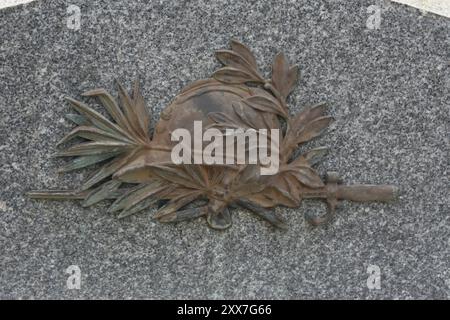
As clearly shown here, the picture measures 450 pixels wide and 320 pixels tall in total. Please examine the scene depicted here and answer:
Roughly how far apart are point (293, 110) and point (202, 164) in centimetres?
24

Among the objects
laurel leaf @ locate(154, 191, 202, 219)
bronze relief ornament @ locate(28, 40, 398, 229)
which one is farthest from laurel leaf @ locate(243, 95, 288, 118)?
laurel leaf @ locate(154, 191, 202, 219)

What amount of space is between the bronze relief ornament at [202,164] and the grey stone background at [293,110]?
0.03 m

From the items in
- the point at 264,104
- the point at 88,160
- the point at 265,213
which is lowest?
the point at 265,213

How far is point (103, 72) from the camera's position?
133 cm

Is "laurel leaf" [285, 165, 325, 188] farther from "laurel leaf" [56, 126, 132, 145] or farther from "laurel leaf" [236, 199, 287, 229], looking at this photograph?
"laurel leaf" [56, 126, 132, 145]

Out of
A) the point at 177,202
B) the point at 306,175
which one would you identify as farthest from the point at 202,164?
the point at 306,175

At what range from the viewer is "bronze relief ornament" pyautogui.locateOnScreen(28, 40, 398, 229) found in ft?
4.33

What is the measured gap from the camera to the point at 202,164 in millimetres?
1312

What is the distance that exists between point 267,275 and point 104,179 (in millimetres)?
430

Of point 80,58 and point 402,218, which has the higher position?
point 80,58

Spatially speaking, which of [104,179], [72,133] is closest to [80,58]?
[72,133]

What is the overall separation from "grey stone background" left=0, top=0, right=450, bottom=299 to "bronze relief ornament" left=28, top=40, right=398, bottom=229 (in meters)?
0.03

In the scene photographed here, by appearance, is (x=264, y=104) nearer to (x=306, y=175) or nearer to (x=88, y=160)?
(x=306, y=175)
